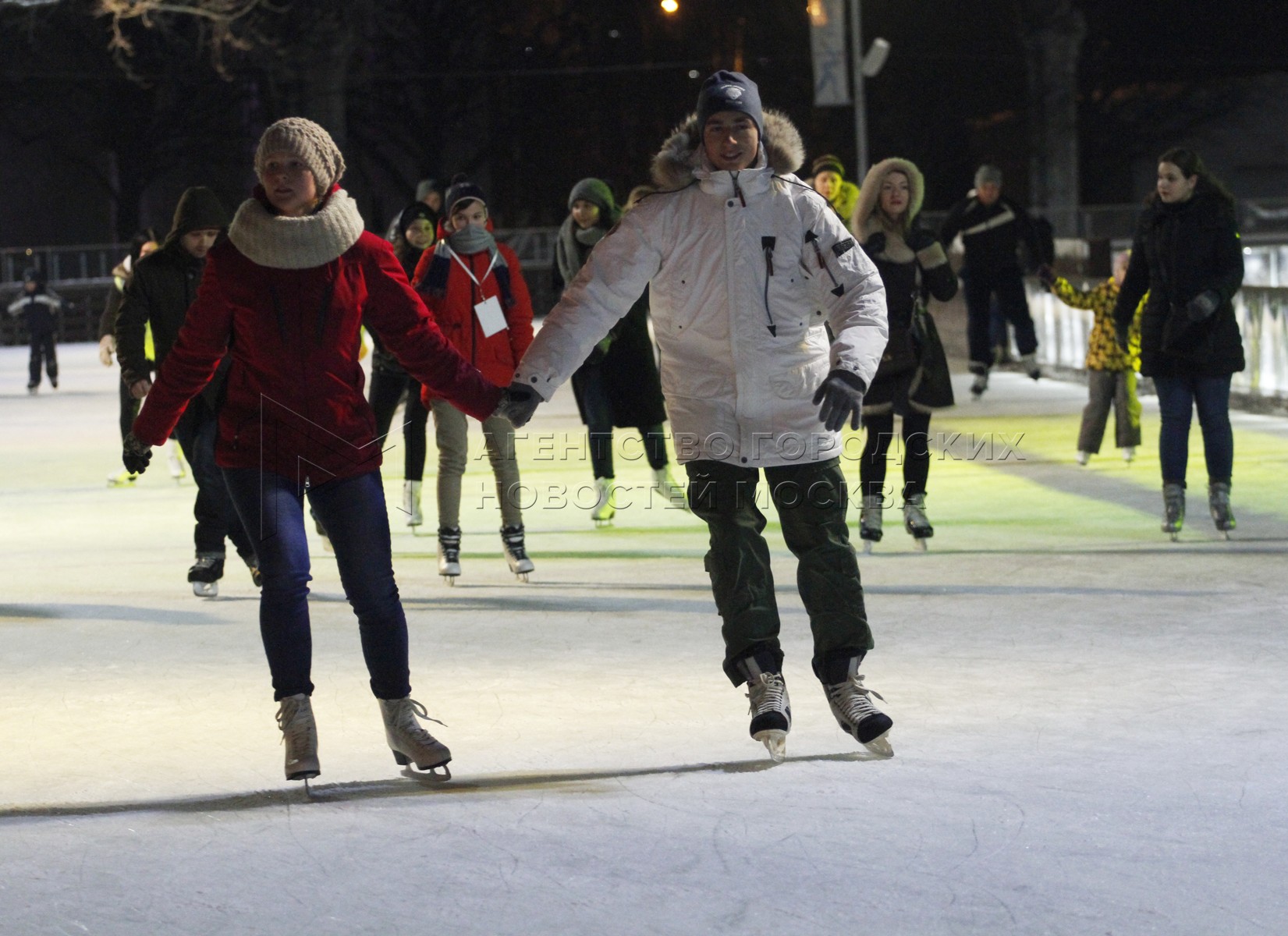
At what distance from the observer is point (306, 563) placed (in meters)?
4.45

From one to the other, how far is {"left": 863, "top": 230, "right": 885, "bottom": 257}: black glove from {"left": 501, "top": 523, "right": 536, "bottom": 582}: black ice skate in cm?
179

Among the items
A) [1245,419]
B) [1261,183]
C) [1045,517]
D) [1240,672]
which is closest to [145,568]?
[1045,517]

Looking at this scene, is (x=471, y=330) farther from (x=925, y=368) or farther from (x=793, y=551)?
(x=793, y=551)

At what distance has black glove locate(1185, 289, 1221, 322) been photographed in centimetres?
745

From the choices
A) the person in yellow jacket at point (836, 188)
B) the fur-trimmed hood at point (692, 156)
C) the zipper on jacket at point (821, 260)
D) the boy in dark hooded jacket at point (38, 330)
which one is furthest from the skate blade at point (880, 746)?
the boy in dark hooded jacket at point (38, 330)

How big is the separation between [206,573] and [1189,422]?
13.2ft

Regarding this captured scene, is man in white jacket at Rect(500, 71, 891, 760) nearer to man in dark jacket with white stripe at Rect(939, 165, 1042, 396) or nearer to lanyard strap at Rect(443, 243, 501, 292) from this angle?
lanyard strap at Rect(443, 243, 501, 292)

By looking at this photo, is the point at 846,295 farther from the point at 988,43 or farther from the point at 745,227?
the point at 988,43

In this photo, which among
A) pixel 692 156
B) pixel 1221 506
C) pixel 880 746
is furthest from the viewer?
pixel 1221 506

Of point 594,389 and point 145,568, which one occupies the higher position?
point 594,389

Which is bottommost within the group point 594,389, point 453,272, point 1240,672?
point 1240,672

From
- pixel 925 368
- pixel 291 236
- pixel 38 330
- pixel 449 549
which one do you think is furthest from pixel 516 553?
pixel 38 330

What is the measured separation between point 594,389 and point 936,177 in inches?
1488

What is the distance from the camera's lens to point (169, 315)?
284 inches
